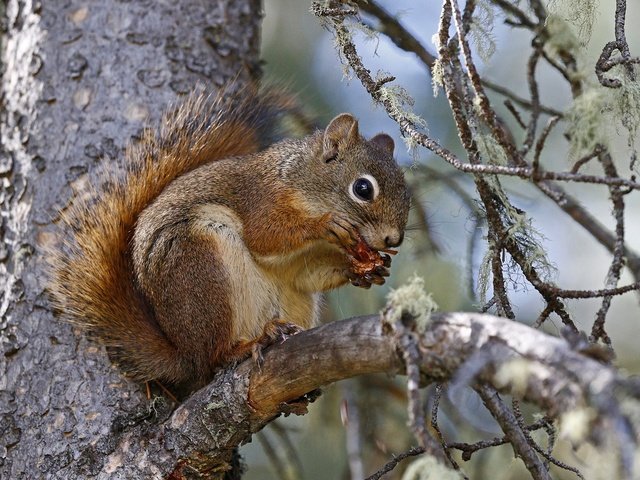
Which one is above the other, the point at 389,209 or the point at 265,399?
the point at 389,209

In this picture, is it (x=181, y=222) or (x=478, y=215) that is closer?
(x=478, y=215)


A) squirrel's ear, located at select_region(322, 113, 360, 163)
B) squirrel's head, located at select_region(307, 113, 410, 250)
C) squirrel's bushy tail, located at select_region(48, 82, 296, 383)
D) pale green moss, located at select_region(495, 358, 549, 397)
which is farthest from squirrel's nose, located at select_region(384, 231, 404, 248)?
pale green moss, located at select_region(495, 358, 549, 397)

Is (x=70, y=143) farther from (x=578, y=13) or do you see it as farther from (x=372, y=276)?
(x=578, y=13)

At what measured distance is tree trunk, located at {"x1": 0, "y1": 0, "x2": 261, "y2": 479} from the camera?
1977 mm

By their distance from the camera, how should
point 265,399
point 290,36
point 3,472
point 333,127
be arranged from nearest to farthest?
point 265,399 → point 3,472 → point 333,127 → point 290,36

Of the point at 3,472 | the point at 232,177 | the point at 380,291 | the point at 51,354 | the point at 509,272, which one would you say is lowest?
the point at 3,472

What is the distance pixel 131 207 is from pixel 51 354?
1.51 feet

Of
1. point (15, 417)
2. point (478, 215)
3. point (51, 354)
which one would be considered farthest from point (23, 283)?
point (478, 215)

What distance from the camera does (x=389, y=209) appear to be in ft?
7.67

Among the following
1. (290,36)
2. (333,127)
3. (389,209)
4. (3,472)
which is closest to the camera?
(3,472)

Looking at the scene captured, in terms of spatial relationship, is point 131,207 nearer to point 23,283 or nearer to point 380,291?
point 23,283

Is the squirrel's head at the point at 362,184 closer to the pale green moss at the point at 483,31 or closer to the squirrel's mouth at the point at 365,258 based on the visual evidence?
the squirrel's mouth at the point at 365,258

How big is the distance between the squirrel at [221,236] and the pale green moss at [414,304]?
0.57 metres

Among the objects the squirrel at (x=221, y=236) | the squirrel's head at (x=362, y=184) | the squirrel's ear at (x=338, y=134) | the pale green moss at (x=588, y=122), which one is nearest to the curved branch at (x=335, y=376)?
the squirrel at (x=221, y=236)
